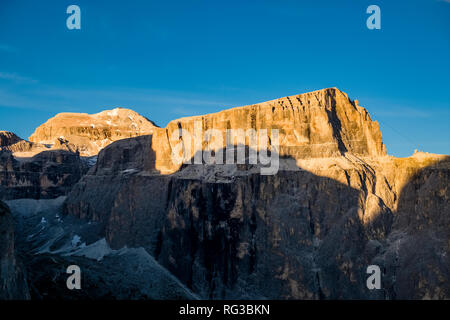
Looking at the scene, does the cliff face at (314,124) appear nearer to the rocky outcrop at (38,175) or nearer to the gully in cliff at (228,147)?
the gully in cliff at (228,147)

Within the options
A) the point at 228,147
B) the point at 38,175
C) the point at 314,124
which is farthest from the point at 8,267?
the point at 38,175

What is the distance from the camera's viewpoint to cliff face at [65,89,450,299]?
81.1m

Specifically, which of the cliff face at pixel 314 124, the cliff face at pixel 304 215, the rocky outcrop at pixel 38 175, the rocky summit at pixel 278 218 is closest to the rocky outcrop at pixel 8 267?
the rocky summit at pixel 278 218

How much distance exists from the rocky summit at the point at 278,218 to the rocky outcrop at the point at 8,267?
452 inches

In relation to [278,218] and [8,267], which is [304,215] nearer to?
[278,218]

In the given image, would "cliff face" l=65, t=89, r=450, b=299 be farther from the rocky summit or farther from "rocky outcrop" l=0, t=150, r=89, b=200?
"rocky outcrop" l=0, t=150, r=89, b=200

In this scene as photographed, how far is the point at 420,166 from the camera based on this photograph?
84688 mm

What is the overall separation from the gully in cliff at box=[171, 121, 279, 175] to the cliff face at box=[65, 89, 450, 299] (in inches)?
51.1

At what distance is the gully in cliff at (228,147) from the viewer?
333 ft

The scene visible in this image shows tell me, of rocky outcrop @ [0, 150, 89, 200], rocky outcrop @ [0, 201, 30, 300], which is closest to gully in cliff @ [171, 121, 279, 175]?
rocky outcrop @ [0, 201, 30, 300]

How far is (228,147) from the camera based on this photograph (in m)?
109
